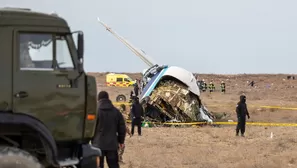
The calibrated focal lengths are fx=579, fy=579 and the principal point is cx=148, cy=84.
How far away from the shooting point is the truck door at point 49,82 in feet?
25.1

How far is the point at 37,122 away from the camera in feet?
25.1

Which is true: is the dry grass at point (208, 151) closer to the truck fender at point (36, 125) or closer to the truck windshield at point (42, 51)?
the truck fender at point (36, 125)

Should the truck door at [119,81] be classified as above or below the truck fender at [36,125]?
below

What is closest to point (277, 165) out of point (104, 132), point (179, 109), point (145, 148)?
point (145, 148)

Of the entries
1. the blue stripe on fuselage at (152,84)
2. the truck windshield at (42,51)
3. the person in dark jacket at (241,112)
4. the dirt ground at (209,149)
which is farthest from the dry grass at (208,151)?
the truck windshield at (42,51)

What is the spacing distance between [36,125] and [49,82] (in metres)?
0.61

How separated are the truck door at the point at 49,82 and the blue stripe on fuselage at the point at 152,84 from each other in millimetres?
19306

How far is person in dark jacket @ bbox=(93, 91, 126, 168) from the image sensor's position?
9.88m

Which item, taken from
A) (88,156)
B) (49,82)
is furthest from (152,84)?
(49,82)

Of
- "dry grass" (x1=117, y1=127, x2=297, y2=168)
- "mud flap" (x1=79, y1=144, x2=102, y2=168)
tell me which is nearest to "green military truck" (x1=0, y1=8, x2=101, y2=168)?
"mud flap" (x1=79, y1=144, x2=102, y2=168)

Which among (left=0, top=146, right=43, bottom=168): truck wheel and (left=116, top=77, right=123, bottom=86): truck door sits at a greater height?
(left=0, top=146, right=43, bottom=168): truck wheel

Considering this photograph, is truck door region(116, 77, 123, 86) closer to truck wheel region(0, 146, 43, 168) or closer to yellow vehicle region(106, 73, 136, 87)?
yellow vehicle region(106, 73, 136, 87)

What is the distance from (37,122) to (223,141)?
1258 centimetres

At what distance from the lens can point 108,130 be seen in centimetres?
991
